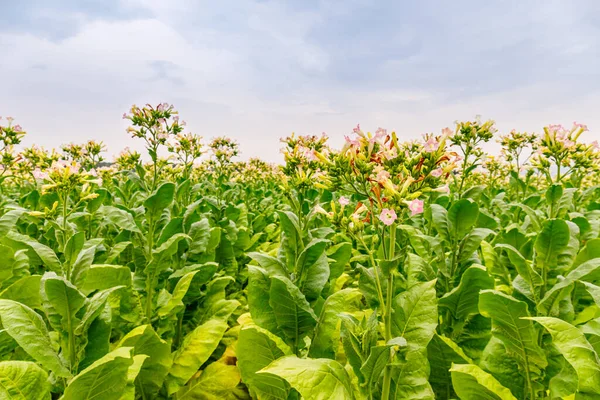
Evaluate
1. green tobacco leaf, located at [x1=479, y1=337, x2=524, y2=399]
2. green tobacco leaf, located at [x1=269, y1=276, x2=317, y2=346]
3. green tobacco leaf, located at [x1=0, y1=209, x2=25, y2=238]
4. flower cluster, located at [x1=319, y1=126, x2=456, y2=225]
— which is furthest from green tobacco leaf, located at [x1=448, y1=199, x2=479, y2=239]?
green tobacco leaf, located at [x1=0, y1=209, x2=25, y2=238]

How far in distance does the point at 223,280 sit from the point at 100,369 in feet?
5.25

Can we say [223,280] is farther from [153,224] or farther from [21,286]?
[21,286]

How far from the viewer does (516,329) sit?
1.70 m

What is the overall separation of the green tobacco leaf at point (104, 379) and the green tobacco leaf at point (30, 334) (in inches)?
6.4

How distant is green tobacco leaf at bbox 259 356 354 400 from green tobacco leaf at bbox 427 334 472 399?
59cm

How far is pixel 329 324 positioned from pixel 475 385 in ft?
2.24

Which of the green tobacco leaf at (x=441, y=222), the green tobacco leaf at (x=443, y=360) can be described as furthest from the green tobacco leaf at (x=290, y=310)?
the green tobacco leaf at (x=441, y=222)

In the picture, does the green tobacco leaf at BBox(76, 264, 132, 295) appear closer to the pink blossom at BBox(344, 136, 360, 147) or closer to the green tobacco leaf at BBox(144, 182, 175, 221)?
the green tobacco leaf at BBox(144, 182, 175, 221)

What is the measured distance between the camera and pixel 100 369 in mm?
1454

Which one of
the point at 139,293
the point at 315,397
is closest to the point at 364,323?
the point at 315,397

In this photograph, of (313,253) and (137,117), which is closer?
(313,253)

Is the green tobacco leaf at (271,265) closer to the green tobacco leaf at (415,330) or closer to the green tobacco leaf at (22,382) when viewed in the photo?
the green tobacco leaf at (415,330)

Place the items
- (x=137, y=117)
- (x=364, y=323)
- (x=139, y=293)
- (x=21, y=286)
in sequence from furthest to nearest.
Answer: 1. (x=137, y=117)
2. (x=139, y=293)
3. (x=21, y=286)
4. (x=364, y=323)

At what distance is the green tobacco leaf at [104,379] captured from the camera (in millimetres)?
1427
